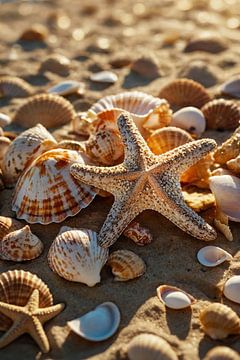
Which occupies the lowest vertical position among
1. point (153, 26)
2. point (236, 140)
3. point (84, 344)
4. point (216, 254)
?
point (84, 344)

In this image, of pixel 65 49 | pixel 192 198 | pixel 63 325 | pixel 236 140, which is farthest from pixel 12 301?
pixel 65 49

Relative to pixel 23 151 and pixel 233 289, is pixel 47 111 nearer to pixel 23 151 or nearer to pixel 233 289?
pixel 23 151

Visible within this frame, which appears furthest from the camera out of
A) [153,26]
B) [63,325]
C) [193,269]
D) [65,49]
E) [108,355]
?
[153,26]

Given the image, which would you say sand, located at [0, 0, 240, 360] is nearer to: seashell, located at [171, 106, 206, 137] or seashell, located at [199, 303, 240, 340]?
seashell, located at [199, 303, 240, 340]

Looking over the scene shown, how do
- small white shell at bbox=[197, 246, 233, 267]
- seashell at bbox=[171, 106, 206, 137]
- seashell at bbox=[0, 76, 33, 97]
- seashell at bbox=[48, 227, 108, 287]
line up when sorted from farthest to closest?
seashell at bbox=[0, 76, 33, 97] → seashell at bbox=[171, 106, 206, 137] → small white shell at bbox=[197, 246, 233, 267] → seashell at bbox=[48, 227, 108, 287]

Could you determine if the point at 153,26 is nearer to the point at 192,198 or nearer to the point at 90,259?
the point at 192,198

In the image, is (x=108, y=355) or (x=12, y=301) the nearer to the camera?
(x=108, y=355)

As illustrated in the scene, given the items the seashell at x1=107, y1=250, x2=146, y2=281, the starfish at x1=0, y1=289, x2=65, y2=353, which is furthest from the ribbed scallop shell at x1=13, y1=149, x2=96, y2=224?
the starfish at x1=0, y1=289, x2=65, y2=353

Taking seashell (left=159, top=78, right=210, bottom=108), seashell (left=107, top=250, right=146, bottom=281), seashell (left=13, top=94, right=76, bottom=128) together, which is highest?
seashell (left=159, top=78, right=210, bottom=108)
